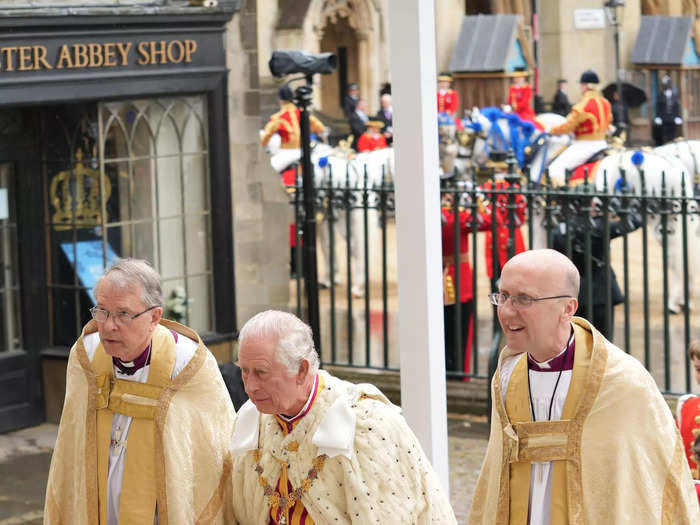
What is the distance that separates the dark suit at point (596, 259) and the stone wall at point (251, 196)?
2.12 m

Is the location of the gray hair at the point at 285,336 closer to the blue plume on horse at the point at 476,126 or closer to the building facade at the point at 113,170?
the building facade at the point at 113,170

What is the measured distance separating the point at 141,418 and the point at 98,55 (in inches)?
201

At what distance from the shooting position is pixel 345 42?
3256 centimetres

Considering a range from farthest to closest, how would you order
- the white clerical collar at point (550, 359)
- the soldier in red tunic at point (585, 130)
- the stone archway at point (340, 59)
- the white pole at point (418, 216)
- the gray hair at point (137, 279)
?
1. the stone archway at point (340, 59)
2. the soldier in red tunic at point (585, 130)
3. the white pole at point (418, 216)
4. the gray hair at point (137, 279)
5. the white clerical collar at point (550, 359)

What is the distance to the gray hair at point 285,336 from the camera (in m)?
4.11

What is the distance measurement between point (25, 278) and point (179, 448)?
5.35 metres

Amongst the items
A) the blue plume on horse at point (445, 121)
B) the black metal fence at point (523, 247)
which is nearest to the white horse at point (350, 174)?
the blue plume on horse at point (445, 121)

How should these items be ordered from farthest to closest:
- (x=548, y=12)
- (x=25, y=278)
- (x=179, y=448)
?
(x=548, y=12) → (x=25, y=278) → (x=179, y=448)

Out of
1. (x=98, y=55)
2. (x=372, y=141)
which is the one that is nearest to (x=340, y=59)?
(x=372, y=141)

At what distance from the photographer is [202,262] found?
10.7 m

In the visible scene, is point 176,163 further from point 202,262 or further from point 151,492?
point 151,492

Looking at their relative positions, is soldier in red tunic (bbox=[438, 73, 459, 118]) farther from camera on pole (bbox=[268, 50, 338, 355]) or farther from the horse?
camera on pole (bbox=[268, 50, 338, 355])

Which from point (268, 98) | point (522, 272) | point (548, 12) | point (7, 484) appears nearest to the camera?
point (522, 272)

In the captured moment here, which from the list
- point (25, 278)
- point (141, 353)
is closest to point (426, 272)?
→ point (141, 353)
